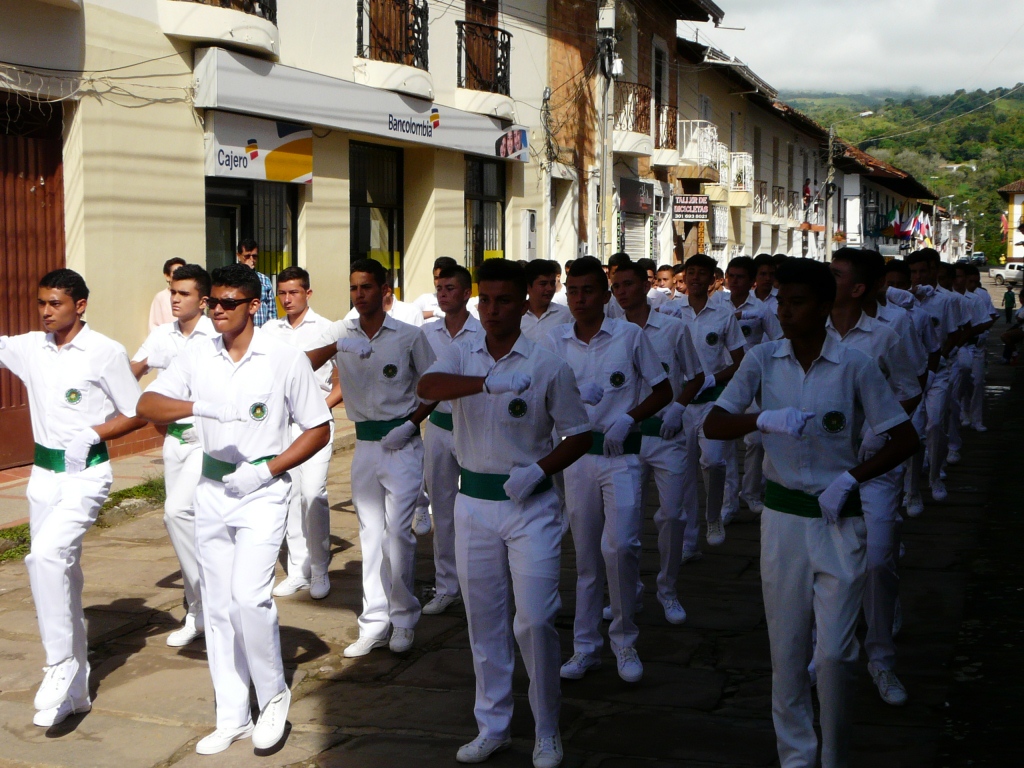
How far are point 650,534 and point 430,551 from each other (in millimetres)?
1794

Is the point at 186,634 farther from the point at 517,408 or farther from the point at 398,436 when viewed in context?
the point at 517,408

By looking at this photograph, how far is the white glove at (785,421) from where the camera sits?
13.6 feet

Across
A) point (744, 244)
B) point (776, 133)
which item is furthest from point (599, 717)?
point (776, 133)

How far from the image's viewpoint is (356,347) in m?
6.30

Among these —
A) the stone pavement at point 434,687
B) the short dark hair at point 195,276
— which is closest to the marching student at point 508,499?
the stone pavement at point 434,687

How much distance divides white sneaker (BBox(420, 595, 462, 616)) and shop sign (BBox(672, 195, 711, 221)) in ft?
72.5

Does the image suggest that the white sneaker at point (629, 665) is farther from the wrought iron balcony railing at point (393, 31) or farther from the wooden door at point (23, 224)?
the wrought iron balcony railing at point (393, 31)

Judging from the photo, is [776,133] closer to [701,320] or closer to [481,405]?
[701,320]

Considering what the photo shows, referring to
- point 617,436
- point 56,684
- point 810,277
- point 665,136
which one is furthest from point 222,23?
point 665,136

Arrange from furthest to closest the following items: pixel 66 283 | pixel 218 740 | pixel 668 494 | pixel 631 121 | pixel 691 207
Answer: pixel 691 207 → pixel 631 121 → pixel 668 494 → pixel 66 283 → pixel 218 740

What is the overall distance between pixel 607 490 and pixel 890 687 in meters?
1.60

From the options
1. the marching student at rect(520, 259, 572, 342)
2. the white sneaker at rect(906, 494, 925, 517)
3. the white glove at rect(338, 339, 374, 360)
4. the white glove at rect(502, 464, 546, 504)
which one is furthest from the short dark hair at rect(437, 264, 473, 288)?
the white sneaker at rect(906, 494, 925, 517)

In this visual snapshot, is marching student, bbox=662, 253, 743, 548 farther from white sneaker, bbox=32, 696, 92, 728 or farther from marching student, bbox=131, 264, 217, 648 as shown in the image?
white sneaker, bbox=32, 696, 92, 728

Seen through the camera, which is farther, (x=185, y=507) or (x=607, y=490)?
(x=185, y=507)
